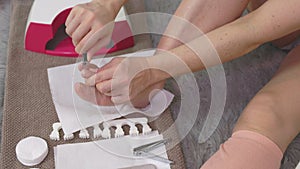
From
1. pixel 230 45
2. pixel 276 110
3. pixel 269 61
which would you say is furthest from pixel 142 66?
pixel 269 61

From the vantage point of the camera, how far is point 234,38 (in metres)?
0.91

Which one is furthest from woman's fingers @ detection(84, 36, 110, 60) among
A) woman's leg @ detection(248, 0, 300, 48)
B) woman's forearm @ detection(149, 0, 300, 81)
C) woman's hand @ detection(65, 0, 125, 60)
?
woman's leg @ detection(248, 0, 300, 48)

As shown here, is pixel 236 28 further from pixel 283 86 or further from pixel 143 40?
pixel 143 40

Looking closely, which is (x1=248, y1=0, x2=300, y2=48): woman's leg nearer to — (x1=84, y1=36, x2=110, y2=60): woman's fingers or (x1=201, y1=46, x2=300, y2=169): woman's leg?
(x1=201, y1=46, x2=300, y2=169): woman's leg

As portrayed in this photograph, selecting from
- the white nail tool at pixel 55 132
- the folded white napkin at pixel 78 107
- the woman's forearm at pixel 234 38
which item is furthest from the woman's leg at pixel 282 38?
the white nail tool at pixel 55 132

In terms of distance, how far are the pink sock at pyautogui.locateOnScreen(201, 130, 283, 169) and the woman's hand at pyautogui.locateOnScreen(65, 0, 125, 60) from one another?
334 mm

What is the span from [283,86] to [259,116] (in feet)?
0.33

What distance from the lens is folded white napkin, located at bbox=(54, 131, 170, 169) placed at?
3.12ft

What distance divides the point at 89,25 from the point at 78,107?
196mm

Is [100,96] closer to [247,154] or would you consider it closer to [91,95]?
[91,95]

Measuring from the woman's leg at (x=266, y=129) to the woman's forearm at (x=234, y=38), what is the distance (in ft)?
0.38

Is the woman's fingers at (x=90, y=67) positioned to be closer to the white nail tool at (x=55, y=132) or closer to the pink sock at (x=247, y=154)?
the white nail tool at (x=55, y=132)

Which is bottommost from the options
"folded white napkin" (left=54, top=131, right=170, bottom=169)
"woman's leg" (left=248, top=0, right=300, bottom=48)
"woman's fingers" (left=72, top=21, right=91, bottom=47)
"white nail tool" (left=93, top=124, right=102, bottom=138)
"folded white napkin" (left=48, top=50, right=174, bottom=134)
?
"folded white napkin" (left=54, top=131, right=170, bottom=169)

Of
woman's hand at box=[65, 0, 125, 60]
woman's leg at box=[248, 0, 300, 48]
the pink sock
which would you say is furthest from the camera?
woman's leg at box=[248, 0, 300, 48]
